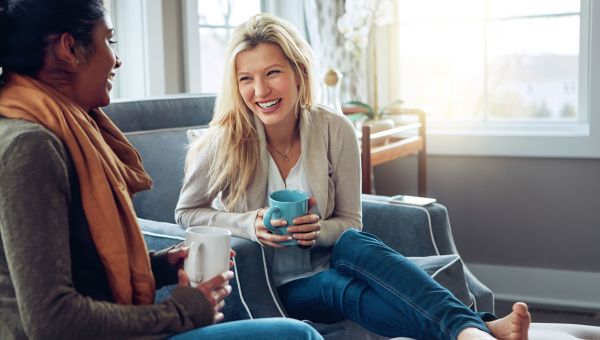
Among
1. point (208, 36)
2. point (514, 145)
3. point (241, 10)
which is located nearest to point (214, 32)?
point (208, 36)

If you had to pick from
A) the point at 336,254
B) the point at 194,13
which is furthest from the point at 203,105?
the point at 336,254

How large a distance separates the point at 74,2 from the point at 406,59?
2.82 m

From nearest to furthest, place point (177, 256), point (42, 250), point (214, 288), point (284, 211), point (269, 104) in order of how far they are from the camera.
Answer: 1. point (42, 250)
2. point (214, 288)
3. point (177, 256)
4. point (284, 211)
5. point (269, 104)

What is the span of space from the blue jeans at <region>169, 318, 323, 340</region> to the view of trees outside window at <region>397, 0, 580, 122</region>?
236 cm

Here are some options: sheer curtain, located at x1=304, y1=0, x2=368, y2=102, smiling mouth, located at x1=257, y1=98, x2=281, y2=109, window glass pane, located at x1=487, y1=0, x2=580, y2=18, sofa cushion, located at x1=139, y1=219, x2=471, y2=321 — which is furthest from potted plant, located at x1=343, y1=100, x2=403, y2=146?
sofa cushion, located at x1=139, y1=219, x2=471, y2=321

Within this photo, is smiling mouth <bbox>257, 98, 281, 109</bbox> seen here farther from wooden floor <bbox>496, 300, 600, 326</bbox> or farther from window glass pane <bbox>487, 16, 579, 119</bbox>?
window glass pane <bbox>487, 16, 579, 119</bbox>

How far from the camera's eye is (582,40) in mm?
3477

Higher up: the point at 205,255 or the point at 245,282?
the point at 205,255

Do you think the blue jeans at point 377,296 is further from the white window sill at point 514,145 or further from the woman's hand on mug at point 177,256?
the white window sill at point 514,145

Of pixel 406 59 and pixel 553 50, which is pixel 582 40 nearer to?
pixel 553 50

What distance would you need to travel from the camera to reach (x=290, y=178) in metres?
2.10

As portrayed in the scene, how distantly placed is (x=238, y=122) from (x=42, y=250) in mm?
1016

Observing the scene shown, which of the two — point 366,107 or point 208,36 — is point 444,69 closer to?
point 366,107

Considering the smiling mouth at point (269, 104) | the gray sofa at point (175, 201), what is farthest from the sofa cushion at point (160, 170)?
the smiling mouth at point (269, 104)
